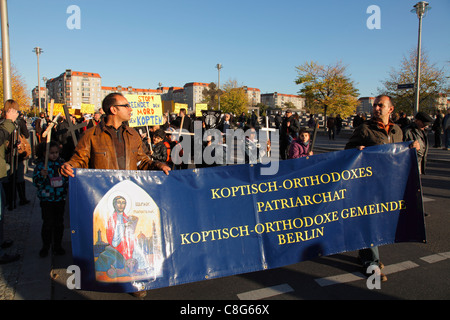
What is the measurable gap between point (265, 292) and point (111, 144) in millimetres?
2219

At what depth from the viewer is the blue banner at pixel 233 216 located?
10.2 feet

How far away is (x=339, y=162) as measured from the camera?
3.74 metres

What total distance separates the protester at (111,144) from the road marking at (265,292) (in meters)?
1.03

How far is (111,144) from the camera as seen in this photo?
349cm

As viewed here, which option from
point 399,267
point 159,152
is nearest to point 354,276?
point 399,267

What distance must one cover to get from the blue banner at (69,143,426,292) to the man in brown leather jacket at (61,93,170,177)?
1.06ft

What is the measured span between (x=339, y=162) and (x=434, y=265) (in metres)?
1.81

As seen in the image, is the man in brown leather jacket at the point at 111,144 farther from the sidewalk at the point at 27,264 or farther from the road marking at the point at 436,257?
the road marking at the point at 436,257

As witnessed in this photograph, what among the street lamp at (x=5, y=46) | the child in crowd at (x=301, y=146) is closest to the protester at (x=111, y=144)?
the child in crowd at (x=301, y=146)

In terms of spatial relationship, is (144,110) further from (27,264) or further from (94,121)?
(27,264)

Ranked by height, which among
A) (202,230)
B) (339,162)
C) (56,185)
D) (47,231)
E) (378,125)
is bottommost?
(47,231)

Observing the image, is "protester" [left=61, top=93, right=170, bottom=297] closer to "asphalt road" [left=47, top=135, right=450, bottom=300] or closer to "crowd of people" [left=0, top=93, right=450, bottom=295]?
"crowd of people" [left=0, top=93, right=450, bottom=295]
